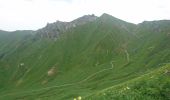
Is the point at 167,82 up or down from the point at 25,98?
up

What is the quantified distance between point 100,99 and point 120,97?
1779 millimetres

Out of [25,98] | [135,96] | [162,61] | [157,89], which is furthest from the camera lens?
[162,61]

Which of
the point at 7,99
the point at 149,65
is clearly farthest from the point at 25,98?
the point at 149,65

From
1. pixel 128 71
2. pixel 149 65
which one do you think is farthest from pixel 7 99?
pixel 149 65

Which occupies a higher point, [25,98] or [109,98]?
[109,98]

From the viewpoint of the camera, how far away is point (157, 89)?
1116 inches

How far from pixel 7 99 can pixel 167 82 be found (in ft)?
588

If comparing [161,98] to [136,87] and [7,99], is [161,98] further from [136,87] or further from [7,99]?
[7,99]

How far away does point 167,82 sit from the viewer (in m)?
29.3

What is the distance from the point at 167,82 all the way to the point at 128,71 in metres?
170

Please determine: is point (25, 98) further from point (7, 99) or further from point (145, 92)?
point (145, 92)

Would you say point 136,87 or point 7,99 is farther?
point 7,99

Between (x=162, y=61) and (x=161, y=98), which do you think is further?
(x=162, y=61)

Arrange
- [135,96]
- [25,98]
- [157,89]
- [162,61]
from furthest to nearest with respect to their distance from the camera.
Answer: [162,61] < [25,98] < [157,89] < [135,96]
